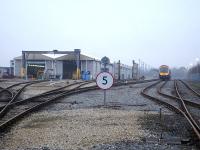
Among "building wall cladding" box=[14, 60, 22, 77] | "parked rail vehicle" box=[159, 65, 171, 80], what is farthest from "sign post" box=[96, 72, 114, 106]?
"parked rail vehicle" box=[159, 65, 171, 80]

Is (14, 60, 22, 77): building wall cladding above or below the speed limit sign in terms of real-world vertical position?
above

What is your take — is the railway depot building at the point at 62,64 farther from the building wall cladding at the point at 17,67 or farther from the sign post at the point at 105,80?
the sign post at the point at 105,80

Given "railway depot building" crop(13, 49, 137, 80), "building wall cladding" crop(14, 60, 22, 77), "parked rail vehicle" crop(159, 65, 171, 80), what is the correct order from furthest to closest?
"parked rail vehicle" crop(159, 65, 171, 80) → "building wall cladding" crop(14, 60, 22, 77) → "railway depot building" crop(13, 49, 137, 80)

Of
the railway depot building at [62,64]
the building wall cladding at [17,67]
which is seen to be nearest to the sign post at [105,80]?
the railway depot building at [62,64]

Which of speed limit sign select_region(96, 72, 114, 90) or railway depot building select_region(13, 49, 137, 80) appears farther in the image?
railway depot building select_region(13, 49, 137, 80)

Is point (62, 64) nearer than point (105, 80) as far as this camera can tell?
No

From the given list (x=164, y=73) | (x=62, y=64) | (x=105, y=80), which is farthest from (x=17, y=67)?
(x=105, y=80)

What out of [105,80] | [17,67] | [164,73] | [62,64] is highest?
[62,64]

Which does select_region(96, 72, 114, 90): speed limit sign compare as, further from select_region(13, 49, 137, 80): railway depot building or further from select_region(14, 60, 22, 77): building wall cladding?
select_region(14, 60, 22, 77): building wall cladding

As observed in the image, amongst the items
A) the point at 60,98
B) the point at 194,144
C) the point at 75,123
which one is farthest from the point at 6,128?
the point at 60,98

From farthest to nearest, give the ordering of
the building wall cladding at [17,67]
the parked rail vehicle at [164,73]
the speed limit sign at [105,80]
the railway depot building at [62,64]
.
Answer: the parked rail vehicle at [164,73] < the building wall cladding at [17,67] < the railway depot building at [62,64] < the speed limit sign at [105,80]

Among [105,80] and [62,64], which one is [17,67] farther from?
[105,80]

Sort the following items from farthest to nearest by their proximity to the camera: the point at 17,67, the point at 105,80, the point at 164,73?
the point at 164,73, the point at 17,67, the point at 105,80

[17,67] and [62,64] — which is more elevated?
[62,64]
